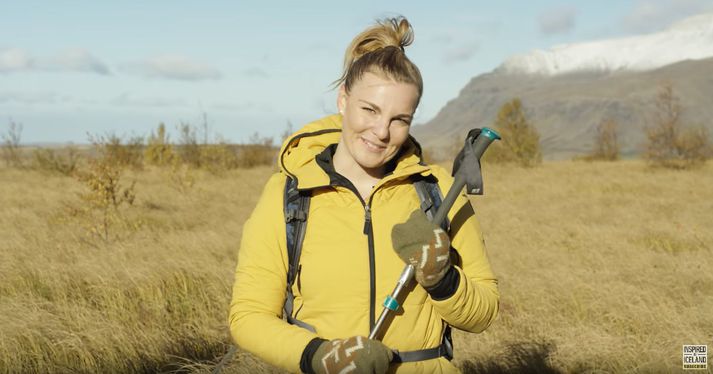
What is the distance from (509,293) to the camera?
6250mm

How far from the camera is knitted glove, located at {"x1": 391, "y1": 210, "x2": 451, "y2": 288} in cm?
178

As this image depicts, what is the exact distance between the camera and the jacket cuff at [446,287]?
1.83 meters

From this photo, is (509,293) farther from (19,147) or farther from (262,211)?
(19,147)

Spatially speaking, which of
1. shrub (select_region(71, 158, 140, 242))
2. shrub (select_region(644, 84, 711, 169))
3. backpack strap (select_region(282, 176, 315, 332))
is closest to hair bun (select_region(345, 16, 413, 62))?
backpack strap (select_region(282, 176, 315, 332))

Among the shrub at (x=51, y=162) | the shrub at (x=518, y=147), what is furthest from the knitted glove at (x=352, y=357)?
the shrub at (x=518, y=147)

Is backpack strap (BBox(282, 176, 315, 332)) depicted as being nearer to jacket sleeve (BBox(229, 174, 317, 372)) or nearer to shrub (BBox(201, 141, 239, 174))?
jacket sleeve (BBox(229, 174, 317, 372))

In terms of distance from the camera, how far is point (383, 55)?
6.65 ft

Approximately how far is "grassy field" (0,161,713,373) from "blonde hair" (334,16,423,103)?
7.59ft

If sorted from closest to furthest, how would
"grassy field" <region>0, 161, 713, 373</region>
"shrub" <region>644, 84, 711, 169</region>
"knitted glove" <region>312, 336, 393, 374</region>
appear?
"knitted glove" <region>312, 336, 393, 374</region>
"grassy field" <region>0, 161, 713, 373</region>
"shrub" <region>644, 84, 711, 169</region>

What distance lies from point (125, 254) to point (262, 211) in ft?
18.6

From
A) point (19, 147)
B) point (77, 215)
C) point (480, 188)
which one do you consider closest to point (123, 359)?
point (480, 188)

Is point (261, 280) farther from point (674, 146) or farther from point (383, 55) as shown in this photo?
point (674, 146)

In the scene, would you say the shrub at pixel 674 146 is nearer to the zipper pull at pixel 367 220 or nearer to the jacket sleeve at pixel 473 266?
the jacket sleeve at pixel 473 266

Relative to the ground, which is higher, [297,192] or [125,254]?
[297,192]
